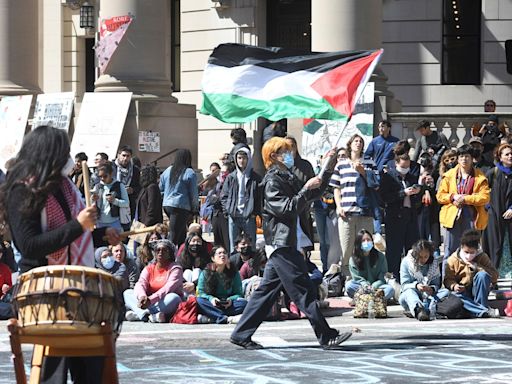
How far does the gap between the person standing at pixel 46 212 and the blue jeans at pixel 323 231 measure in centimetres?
1071

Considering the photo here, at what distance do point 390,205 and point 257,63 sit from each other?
394 cm

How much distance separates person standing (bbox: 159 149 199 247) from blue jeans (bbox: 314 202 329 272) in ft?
5.61

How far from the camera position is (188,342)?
43.9 ft

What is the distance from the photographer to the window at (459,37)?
30234 millimetres

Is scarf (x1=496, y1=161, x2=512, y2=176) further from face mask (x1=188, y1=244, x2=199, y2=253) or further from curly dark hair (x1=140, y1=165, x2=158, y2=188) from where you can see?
curly dark hair (x1=140, y1=165, x2=158, y2=188)

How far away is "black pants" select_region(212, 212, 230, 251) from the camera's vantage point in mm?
18938

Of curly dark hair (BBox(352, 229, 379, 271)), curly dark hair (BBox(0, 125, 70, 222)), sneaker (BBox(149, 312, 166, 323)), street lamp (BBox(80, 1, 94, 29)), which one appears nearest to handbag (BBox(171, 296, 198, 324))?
sneaker (BBox(149, 312, 166, 323))

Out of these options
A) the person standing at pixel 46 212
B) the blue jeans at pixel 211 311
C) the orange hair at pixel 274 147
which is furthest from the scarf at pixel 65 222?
the blue jeans at pixel 211 311

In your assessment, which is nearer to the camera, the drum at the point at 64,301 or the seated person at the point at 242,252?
the drum at the point at 64,301

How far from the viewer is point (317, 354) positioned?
12281 mm

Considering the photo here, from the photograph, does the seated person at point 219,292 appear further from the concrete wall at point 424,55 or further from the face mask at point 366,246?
the concrete wall at point 424,55

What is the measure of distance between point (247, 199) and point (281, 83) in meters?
4.04

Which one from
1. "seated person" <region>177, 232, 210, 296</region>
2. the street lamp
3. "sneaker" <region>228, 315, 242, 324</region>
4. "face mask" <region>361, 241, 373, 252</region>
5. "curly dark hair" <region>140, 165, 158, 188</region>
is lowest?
"sneaker" <region>228, 315, 242, 324</region>

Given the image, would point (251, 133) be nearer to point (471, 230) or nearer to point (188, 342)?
point (471, 230)
